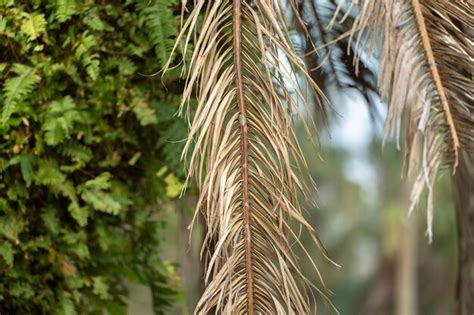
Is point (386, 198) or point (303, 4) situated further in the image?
point (386, 198)

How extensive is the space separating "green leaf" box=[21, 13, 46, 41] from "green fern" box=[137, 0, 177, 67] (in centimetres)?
47

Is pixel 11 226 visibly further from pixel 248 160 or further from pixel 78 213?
pixel 248 160

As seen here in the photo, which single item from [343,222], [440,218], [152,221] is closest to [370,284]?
[343,222]

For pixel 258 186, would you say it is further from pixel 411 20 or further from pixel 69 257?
pixel 69 257

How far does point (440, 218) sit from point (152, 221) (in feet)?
47.4

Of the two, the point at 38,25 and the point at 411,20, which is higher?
the point at 411,20

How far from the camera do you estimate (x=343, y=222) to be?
2519 centimetres

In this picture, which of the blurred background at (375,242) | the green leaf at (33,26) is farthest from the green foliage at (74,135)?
the blurred background at (375,242)

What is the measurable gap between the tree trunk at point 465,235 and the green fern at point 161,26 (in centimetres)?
194

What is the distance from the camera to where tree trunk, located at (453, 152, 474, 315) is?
170 inches

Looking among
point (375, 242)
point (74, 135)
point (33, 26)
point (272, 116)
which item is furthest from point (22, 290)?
point (375, 242)

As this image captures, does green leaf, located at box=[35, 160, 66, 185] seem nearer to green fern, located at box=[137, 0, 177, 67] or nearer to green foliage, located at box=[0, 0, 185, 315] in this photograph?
green foliage, located at box=[0, 0, 185, 315]

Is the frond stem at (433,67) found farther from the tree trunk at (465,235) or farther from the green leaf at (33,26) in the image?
the green leaf at (33,26)

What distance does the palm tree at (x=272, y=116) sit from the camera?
275cm
